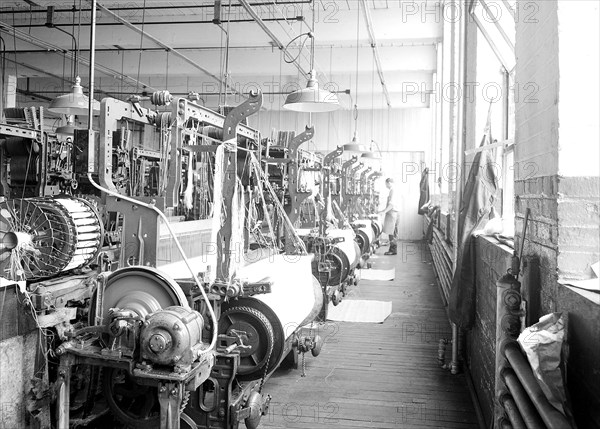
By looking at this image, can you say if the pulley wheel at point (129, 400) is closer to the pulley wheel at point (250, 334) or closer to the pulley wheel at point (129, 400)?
the pulley wheel at point (129, 400)

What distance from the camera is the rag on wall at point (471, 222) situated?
4.31 metres

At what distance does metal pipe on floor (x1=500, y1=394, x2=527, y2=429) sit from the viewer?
1858 millimetres

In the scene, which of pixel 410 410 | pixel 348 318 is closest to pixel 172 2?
pixel 348 318

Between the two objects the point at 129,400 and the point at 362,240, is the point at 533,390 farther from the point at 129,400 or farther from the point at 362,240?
the point at 362,240

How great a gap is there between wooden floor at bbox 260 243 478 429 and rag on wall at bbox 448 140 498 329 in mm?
728

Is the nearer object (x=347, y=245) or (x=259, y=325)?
(x=259, y=325)

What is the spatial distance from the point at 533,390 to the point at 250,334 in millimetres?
2290

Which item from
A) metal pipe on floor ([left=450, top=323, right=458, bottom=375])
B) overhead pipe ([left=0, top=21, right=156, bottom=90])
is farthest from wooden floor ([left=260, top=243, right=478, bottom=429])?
overhead pipe ([left=0, top=21, right=156, bottom=90])

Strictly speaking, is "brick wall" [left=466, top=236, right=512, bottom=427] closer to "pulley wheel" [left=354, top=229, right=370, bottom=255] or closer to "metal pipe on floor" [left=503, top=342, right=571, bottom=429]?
"metal pipe on floor" [left=503, top=342, right=571, bottom=429]

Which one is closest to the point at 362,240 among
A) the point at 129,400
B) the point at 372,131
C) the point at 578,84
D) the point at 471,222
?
the point at 471,222

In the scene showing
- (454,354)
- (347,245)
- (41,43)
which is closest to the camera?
(454,354)

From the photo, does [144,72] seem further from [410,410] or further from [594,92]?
[594,92]

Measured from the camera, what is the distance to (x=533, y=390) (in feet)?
5.65

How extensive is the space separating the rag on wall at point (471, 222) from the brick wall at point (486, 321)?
0.08 m
